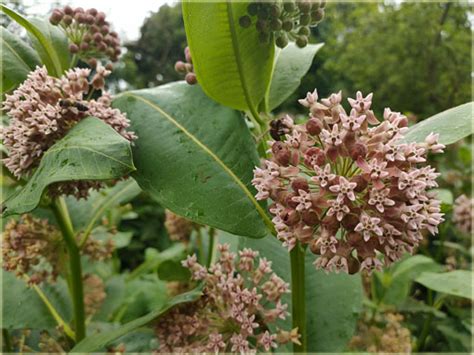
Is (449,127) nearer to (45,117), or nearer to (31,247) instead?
(45,117)

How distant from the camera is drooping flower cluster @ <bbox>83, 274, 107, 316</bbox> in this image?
5.41 feet

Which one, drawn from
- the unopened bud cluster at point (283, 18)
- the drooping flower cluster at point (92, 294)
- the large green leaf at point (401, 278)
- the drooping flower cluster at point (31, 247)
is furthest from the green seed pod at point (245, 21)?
the large green leaf at point (401, 278)

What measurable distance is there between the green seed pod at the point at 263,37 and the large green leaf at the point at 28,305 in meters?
0.90

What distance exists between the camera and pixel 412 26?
7.83m

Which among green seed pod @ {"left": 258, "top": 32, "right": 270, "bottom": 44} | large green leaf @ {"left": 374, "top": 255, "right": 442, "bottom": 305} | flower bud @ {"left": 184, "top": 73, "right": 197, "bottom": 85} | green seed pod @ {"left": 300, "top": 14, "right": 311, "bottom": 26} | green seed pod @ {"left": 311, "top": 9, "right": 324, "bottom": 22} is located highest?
green seed pod @ {"left": 311, "top": 9, "right": 324, "bottom": 22}

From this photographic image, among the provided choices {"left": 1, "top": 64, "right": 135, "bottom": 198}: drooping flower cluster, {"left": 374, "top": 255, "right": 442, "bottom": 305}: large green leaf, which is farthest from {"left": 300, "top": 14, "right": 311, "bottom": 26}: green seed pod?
{"left": 374, "top": 255, "right": 442, "bottom": 305}: large green leaf

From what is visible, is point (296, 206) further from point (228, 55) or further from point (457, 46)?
point (457, 46)

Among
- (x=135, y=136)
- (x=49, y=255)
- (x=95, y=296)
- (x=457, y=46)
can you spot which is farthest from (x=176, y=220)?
(x=457, y=46)

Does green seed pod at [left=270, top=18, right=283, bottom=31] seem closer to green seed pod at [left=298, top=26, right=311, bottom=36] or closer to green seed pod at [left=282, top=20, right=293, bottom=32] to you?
green seed pod at [left=282, top=20, right=293, bottom=32]

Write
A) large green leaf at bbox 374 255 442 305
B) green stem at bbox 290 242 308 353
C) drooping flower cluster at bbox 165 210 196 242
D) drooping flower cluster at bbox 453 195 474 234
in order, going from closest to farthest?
green stem at bbox 290 242 308 353 < drooping flower cluster at bbox 165 210 196 242 < large green leaf at bbox 374 255 442 305 < drooping flower cluster at bbox 453 195 474 234

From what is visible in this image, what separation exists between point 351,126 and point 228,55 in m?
0.29

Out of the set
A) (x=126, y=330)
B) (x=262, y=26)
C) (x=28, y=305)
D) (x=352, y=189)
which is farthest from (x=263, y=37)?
(x=28, y=305)

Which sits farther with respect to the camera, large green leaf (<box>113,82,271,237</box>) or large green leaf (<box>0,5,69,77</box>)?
large green leaf (<box>0,5,69,77</box>)

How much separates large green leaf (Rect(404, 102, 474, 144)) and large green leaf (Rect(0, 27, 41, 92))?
77 centimetres
